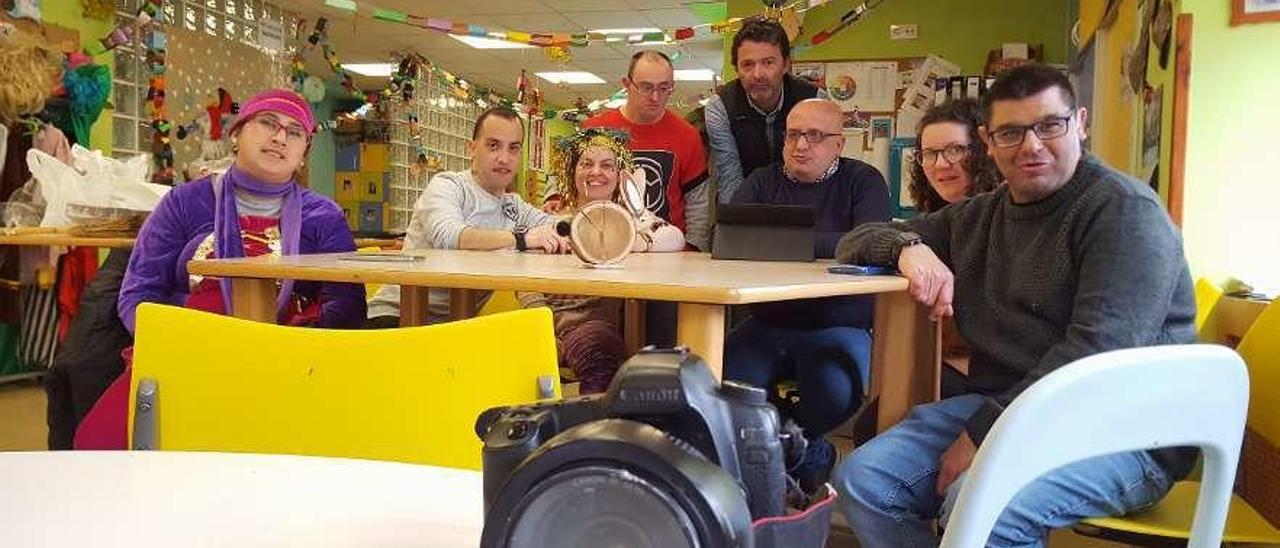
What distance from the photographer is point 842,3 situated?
572 centimetres

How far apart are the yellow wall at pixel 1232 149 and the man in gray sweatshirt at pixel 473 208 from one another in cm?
174

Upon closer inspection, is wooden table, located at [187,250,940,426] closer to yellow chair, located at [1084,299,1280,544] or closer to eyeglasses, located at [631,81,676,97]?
yellow chair, located at [1084,299,1280,544]

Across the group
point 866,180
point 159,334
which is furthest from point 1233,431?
point 866,180

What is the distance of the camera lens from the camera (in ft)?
1.40

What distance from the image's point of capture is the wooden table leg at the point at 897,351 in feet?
6.08

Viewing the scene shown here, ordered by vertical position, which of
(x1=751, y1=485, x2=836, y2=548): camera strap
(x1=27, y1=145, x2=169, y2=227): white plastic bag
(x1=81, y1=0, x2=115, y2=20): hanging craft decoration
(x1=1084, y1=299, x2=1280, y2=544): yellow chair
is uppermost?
(x1=81, y1=0, x2=115, y2=20): hanging craft decoration

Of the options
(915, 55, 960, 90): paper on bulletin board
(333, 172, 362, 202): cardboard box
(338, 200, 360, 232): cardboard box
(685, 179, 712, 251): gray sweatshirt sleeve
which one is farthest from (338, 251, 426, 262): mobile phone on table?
(333, 172, 362, 202): cardboard box

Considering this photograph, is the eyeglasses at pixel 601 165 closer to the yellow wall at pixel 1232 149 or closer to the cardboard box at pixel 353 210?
the yellow wall at pixel 1232 149

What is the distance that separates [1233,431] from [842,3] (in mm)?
5188

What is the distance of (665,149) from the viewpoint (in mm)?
2889

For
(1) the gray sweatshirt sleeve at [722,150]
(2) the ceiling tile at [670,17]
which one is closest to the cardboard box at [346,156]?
(2) the ceiling tile at [670,17]

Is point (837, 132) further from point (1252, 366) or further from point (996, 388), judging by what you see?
point (1252, 366)

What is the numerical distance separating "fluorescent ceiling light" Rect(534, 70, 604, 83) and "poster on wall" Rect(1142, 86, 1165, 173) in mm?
7636

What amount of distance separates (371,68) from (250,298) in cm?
917
